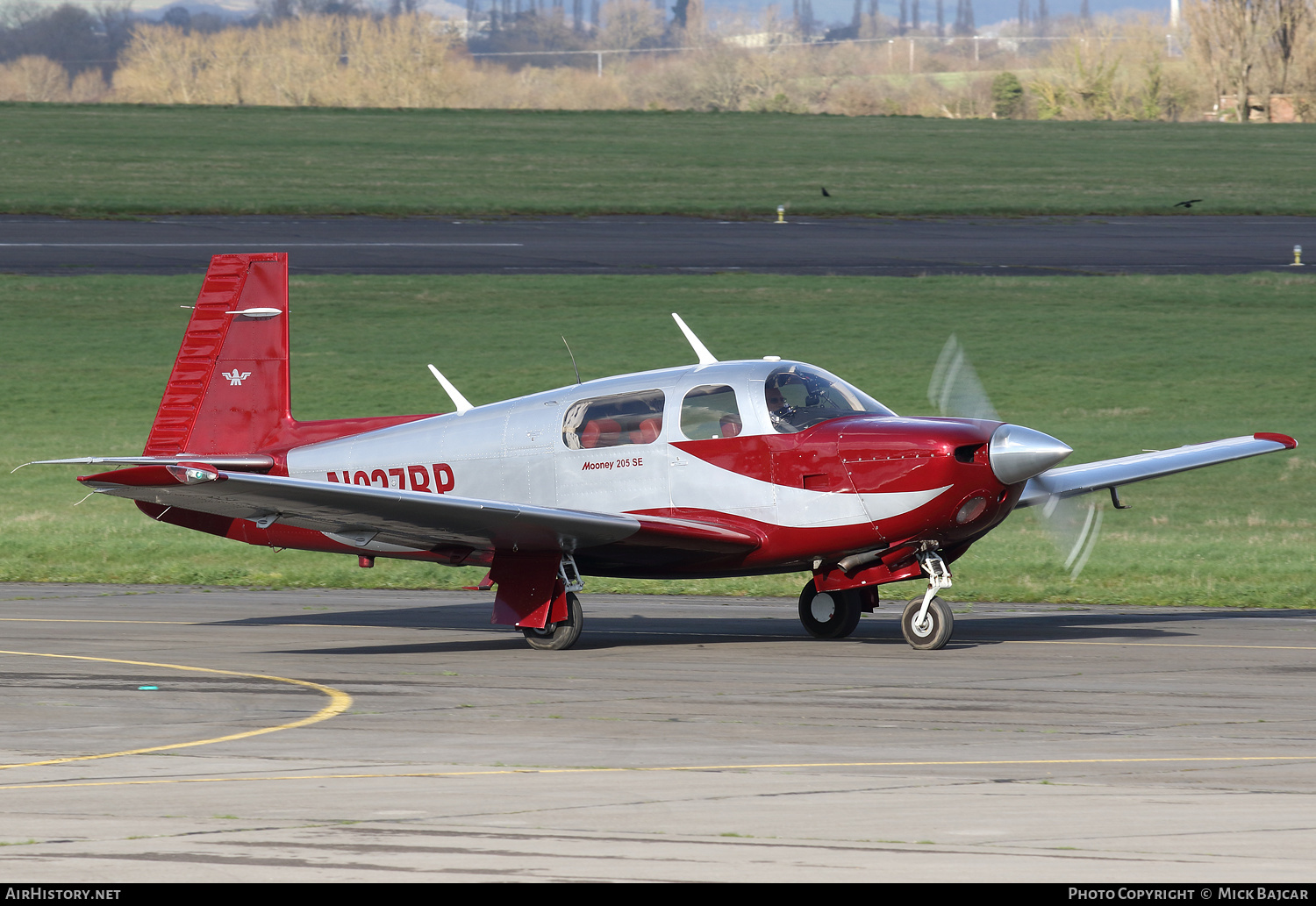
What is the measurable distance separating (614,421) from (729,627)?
274cm

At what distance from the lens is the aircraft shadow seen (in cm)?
1488

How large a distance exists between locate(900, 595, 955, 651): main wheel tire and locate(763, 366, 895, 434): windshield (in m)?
1.68

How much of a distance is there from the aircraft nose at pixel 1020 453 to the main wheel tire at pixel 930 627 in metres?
1.34

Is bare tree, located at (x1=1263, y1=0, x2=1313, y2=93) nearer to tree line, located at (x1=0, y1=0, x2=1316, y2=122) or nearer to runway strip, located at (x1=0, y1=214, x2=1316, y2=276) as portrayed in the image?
tree line, located at (x1=0, y1=0, x2=1316, y2=122)

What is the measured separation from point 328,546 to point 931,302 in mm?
25914

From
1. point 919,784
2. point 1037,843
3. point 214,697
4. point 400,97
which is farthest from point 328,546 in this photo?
point 400,97

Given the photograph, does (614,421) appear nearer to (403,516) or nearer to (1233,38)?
(403,516)

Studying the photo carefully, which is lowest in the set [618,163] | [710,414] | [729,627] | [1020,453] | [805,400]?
[729,627]

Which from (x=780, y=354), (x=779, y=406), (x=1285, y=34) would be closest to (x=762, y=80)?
(x=1285, y=34)

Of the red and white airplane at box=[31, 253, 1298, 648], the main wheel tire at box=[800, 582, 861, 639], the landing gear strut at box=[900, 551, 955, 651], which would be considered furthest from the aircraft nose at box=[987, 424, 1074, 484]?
the main wheel tire at box=[800, 582, 861, 639]

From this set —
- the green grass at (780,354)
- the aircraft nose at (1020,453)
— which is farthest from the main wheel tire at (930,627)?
the green grass at (780,354)

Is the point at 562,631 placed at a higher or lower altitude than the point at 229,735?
lower

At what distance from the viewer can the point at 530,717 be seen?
10.8m

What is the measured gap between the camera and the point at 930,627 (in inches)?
545
